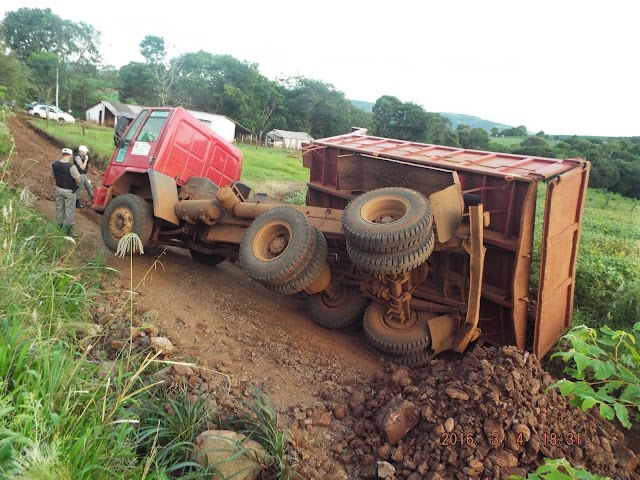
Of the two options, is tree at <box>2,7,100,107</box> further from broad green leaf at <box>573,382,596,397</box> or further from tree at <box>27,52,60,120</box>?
broad green leaf at <box>573,382,596,397</box>

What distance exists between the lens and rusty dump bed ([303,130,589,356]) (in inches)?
171

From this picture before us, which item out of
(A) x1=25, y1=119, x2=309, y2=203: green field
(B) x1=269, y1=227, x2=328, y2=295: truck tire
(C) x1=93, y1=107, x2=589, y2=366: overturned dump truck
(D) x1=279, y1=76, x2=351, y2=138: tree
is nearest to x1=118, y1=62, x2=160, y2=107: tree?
(D) x1=279, y1=76, x2=351, y2=138: tree

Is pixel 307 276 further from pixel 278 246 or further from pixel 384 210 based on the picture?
pixel 384 210

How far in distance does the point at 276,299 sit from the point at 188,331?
67.7 inches

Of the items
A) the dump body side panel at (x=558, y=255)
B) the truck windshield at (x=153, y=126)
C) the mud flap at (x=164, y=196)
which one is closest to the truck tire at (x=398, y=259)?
the dump body side panel at (x=558, y=255)

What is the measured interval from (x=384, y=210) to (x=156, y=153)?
3.76m

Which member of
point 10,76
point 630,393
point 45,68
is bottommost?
point 630,393

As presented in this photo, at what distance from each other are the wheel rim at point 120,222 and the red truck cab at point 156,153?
1.93ft

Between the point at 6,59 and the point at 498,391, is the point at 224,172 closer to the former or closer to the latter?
the point at 498,391

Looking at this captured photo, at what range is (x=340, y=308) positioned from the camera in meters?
5.38

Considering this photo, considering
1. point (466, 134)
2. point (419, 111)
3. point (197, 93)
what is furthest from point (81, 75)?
point (466, 134)

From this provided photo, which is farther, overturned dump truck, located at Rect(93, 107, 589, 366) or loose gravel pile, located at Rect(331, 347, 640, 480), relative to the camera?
overturned dump truck, located at Rect(93, 107, 589, 366)

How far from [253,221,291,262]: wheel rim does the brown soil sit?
3.14 feet

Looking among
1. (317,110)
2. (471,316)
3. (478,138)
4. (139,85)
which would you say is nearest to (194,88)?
(139,85)
